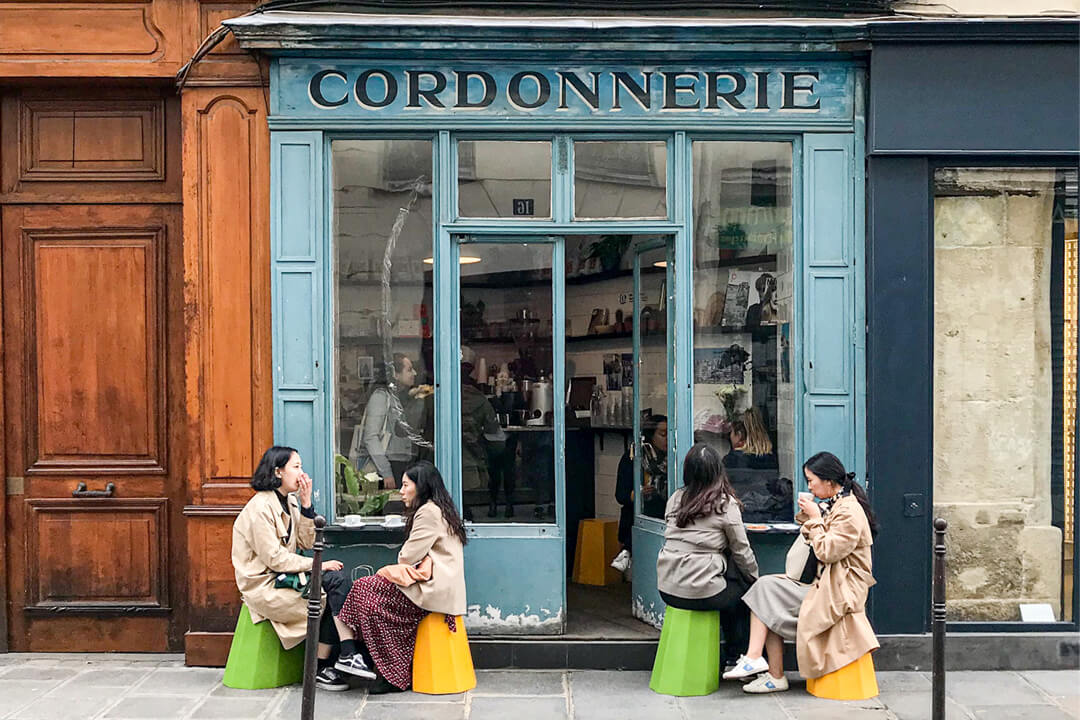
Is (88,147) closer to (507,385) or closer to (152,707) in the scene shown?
(507,385)

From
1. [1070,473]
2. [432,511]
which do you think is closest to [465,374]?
[432,511]

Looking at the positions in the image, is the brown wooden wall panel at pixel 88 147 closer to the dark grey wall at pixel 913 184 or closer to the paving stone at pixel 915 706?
the dark grey wall at pixel 913 184

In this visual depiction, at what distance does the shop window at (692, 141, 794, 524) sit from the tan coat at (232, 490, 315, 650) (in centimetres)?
300

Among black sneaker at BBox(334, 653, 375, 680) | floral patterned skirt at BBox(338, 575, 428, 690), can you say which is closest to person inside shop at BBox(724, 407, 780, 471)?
floral patterned skirt at BBox(338, 575, 428, 690)

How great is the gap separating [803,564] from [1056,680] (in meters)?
2.00

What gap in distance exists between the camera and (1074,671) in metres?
7.25

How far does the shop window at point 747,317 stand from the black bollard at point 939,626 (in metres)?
1.78

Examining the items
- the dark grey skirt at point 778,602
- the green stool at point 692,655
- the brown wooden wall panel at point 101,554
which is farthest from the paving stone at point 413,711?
the brown wooden wall panel at point 101,554

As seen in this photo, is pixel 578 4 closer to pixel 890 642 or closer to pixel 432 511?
pixel 432 511

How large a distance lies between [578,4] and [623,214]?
4.98 feet

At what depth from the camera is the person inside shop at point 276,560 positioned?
6547 millimetres

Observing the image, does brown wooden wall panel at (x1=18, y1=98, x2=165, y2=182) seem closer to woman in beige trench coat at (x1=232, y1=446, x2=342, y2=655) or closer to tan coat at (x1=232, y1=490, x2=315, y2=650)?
woman in beige trench coat at (x1=232, y1=446, x2=342, y2=655)

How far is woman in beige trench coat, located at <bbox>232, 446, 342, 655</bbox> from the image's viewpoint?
21.5ft

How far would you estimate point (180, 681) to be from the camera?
22.7ft
